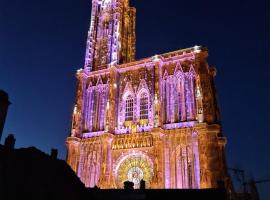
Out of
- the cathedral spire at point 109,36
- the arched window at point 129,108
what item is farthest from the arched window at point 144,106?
the cathedral spire at point 109,36

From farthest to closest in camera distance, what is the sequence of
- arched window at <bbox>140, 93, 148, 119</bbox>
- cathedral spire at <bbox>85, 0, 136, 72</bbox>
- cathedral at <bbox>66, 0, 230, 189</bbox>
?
1. cathedral spire at <bbox>85, 0, 136, 72</bbox>
2. arched window at <bbox>140, 93, 148, 119</bbox>
3. cathedral at <bbox>66, 0, 230, 189</bbox>

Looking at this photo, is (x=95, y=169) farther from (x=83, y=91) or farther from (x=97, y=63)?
(x=97, y=63)

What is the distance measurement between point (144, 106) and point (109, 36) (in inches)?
523

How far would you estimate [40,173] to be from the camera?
1631 centimetres

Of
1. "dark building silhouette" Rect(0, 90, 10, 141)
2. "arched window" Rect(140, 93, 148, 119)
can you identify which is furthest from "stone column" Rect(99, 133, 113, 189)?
"dark building silhouette" Rect(0, 90, 10, 141)

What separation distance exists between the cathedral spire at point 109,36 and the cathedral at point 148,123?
0.67 ft

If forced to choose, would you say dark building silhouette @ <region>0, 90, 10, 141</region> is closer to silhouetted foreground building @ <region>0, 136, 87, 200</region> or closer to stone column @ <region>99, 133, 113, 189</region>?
silhouetted foreground building @ <region>0, 136, 87, 200</region>

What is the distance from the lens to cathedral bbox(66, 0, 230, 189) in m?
32.3

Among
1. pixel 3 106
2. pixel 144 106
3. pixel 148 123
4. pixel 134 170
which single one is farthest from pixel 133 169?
pixel 3 106

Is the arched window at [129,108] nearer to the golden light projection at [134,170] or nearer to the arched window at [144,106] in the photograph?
the arched window at [144,106]

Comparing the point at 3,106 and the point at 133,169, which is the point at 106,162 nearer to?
the point at 133,169

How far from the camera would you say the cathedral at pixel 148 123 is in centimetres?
3234

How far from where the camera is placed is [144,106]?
1495 inches

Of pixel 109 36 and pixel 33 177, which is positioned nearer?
pixel 33 177
